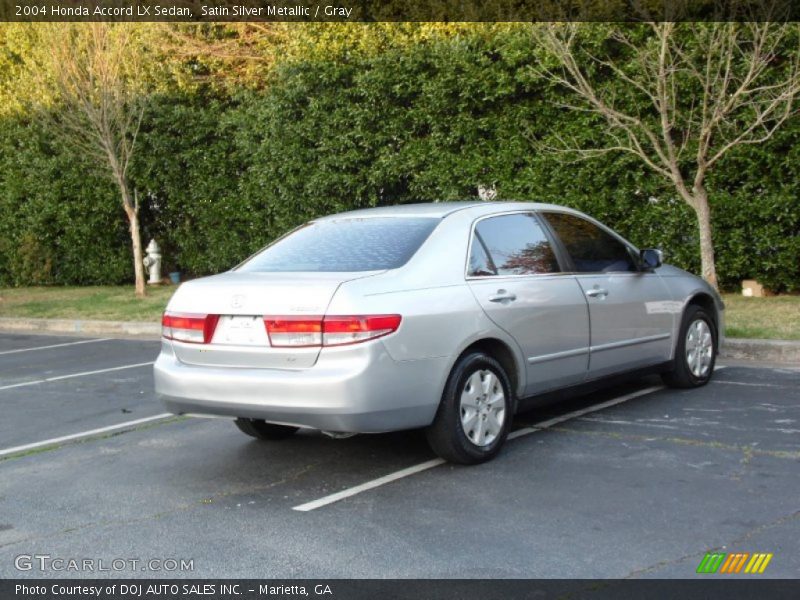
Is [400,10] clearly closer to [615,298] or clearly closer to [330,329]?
[615,298]

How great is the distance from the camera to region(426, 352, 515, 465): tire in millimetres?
5812

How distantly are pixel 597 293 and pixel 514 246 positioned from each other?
79cm

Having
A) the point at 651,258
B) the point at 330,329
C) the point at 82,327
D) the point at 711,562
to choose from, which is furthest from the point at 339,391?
the point at 82,327

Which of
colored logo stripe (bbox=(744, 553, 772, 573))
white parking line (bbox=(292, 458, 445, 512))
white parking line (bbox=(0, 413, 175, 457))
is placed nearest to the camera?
colored logo stripe (bbox=(744, 553, 772, 573))

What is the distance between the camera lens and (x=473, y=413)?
5.98m

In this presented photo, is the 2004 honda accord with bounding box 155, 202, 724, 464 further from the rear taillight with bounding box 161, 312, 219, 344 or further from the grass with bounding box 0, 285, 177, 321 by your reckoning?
the grass with bounding box 0, 285, 177, 321

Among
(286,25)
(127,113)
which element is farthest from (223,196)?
(286,25)

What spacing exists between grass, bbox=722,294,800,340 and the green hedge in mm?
505

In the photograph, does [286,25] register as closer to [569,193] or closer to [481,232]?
[569,193]

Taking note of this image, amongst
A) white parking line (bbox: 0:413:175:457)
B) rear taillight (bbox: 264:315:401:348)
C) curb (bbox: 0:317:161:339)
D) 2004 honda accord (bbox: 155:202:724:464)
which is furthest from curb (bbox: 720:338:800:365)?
curb (bbox: 0:317:161:339)

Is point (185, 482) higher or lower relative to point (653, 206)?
lower

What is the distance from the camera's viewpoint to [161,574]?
4.40m

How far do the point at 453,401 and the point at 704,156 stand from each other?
23.6 ft

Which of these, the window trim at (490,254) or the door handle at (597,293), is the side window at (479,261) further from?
the door handle at (597,293)
